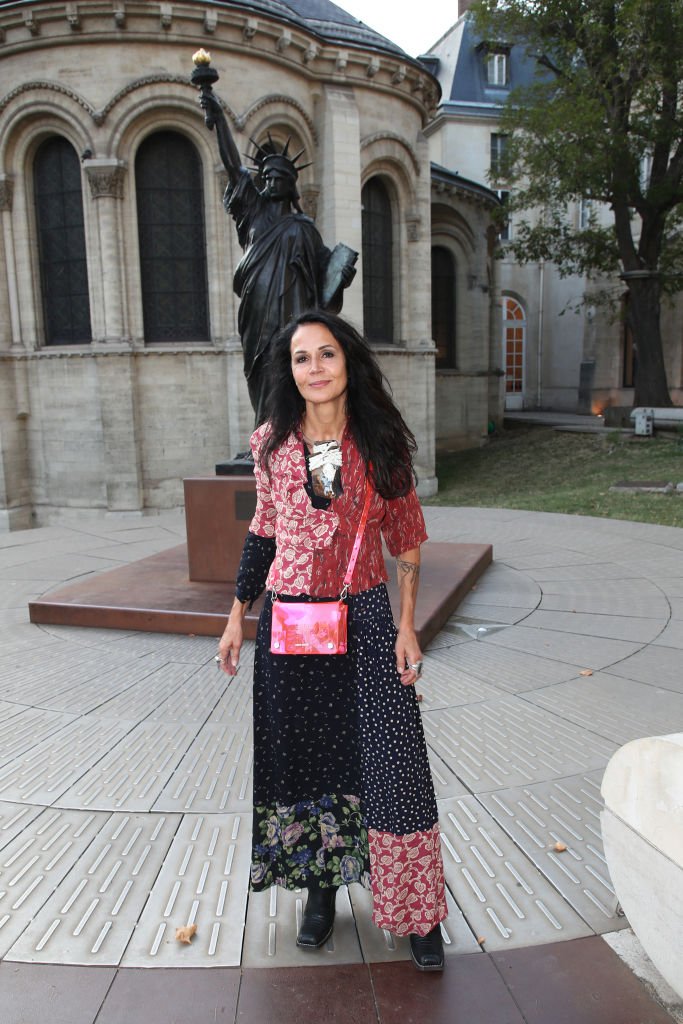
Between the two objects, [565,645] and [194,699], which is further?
[565,645]

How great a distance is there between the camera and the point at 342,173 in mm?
16828

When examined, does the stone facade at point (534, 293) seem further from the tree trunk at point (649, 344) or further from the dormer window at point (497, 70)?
the tree trunk at point (649, 344)

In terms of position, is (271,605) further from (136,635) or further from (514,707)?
(136,635)

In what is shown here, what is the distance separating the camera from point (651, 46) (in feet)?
56.3

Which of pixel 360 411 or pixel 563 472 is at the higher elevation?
pixel 360 411

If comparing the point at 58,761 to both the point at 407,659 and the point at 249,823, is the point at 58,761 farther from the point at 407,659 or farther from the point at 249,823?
the point at 407,659

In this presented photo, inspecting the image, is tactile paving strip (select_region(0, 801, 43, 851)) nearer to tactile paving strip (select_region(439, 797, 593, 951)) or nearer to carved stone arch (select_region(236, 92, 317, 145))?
tactile paving strip (select_region(439, 797, 593, 951))

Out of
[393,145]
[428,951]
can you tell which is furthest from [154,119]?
[428,951]

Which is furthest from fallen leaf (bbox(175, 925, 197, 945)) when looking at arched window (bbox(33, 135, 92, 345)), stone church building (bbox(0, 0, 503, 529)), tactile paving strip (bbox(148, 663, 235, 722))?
arched window (bbox(33, 135, 92, 345))

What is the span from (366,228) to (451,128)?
19427 mm

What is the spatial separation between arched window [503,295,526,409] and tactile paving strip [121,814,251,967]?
35.9m

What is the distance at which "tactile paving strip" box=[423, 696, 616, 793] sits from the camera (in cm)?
356

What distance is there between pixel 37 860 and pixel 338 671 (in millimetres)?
1550

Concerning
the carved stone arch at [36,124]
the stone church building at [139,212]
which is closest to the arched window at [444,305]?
the stone church building at [139,212]
